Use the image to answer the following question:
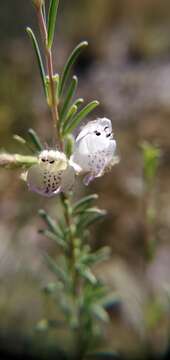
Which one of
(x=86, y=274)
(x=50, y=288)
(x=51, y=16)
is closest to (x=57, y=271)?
(x=50, y=288)

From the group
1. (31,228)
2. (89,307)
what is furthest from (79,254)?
(31,228)

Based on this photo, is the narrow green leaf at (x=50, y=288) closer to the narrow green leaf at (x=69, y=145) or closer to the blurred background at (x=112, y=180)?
the blurred background at (x=112, y=180)

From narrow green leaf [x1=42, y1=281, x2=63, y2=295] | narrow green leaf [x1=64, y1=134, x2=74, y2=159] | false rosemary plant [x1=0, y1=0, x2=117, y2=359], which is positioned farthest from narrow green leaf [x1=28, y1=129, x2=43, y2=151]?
narrow green leaf [x1=42, y1=281, x2=63, y2=295]

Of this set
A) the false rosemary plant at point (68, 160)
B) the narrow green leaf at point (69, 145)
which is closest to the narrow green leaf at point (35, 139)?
the false rosemary plant at point (68, 160)

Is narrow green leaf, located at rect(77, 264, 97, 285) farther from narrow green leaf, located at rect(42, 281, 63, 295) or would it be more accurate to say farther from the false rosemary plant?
narrow green leaf, located at rect(42, 281, 63, 295)

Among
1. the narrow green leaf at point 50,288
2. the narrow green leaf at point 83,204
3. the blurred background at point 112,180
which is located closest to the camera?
the narrow green leaf at point 83,204

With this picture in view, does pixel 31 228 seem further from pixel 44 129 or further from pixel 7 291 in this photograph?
pixel 44 129

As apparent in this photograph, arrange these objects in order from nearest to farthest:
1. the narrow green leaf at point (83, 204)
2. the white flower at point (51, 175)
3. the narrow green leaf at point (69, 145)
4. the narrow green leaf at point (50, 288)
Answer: the white flower at point (51, 175), the narrow green leaf at point (69, 145), the narrow green leaf at point (83, 204), the narrow green leaf at point (50, 288)
